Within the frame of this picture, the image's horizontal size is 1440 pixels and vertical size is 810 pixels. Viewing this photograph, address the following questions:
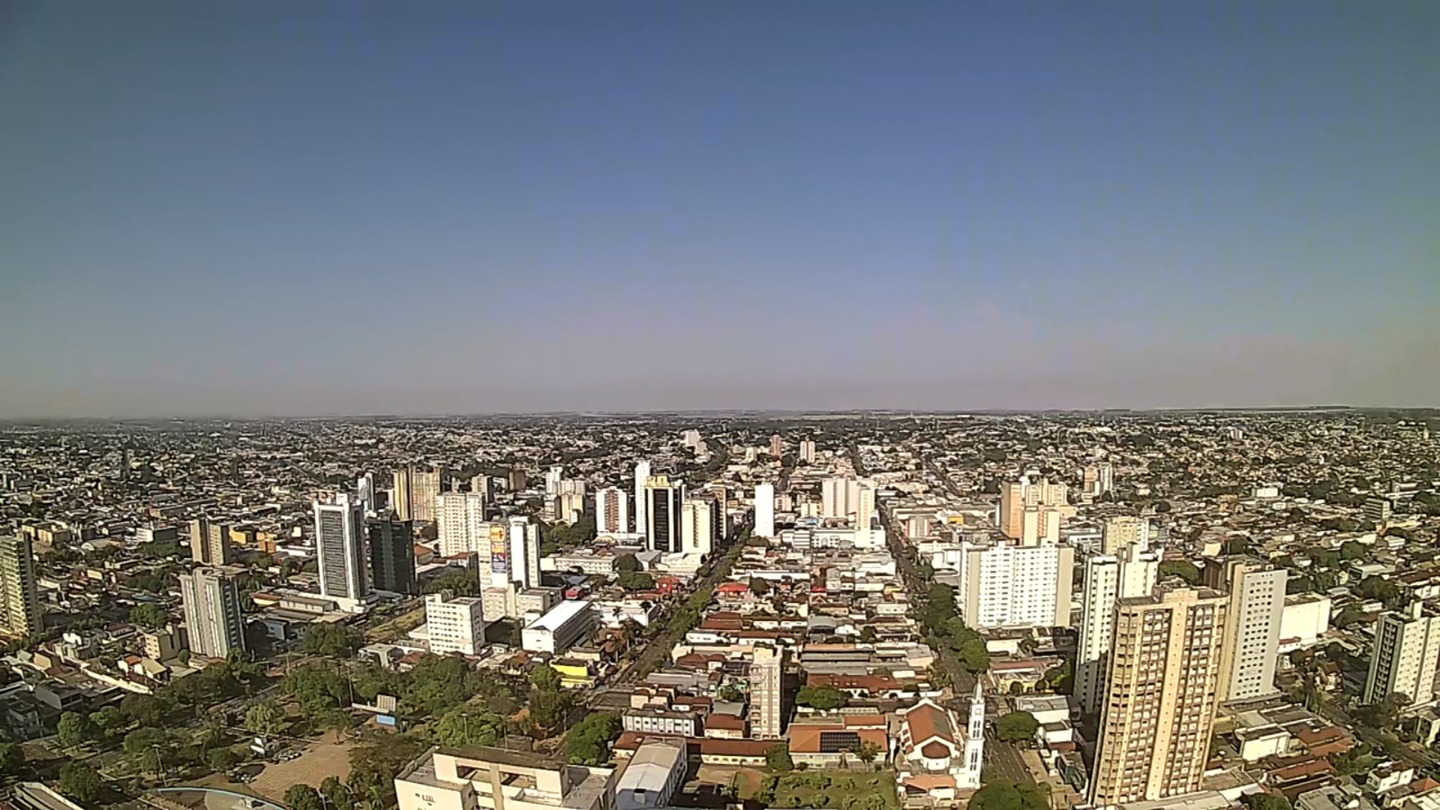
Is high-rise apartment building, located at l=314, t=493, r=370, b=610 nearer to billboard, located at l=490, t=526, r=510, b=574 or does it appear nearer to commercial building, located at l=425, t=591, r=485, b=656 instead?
billboard, located at l=490, t=526, r=510, b=574

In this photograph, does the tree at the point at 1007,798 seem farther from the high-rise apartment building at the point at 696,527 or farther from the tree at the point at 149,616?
the tree at the point at 149,616

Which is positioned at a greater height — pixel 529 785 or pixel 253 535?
pixel 529 785

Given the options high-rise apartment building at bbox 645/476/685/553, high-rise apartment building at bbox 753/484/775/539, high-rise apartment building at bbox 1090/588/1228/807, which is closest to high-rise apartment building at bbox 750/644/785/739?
high-rise apartment building at bbox 1090/588/1228/807

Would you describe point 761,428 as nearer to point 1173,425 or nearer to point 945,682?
point 1173,425

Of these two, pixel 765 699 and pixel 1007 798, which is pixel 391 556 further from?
pixel 1007 798

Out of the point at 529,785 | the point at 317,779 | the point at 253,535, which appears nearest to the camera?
the point at 529,785

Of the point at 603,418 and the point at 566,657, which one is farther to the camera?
the point at 603,418

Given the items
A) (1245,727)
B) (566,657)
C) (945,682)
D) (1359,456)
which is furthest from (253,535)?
(1359,456)
